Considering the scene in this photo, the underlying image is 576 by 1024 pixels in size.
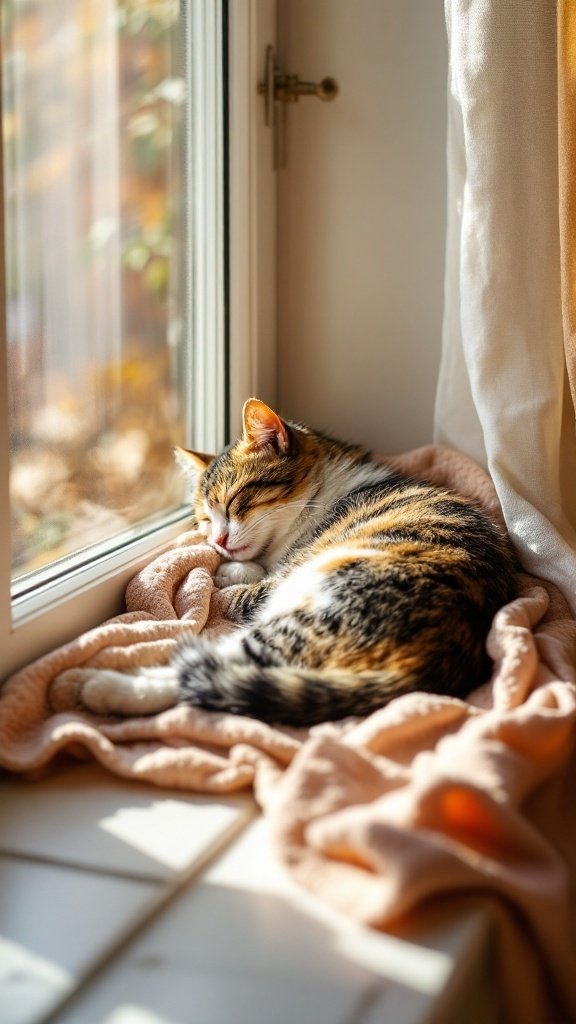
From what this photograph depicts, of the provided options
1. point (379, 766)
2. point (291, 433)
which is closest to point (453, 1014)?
point (379, 766)

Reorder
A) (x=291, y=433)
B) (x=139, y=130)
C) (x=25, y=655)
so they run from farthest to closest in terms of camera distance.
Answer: (x=291, y=433) < (x=139, y=130) < (x=25, y=655)

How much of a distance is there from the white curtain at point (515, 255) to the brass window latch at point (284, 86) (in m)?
0.37

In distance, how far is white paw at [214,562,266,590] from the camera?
181 centimetres

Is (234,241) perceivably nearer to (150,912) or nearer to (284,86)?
(284,86)

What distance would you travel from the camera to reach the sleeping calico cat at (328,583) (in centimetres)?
131

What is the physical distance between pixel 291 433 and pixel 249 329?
1.05 ft

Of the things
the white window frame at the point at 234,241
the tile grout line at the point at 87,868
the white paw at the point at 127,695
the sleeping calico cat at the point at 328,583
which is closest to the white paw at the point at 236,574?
the sleeping calico cat at the point at 328,583

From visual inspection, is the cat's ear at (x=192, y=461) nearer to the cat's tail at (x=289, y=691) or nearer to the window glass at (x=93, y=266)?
the window glass at (x=93, y=266)

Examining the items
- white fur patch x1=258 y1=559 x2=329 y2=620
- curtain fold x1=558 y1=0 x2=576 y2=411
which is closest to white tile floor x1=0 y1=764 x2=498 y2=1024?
white fur patch x1=258 y1=559 x2=329 y2=620

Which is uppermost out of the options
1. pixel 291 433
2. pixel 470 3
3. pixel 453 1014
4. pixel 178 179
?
pixel 470 3

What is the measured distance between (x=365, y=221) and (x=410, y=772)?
129 cm

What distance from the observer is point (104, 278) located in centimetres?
171

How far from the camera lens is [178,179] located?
193 centimetres

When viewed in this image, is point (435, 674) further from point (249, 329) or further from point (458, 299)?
point (249, 329)
